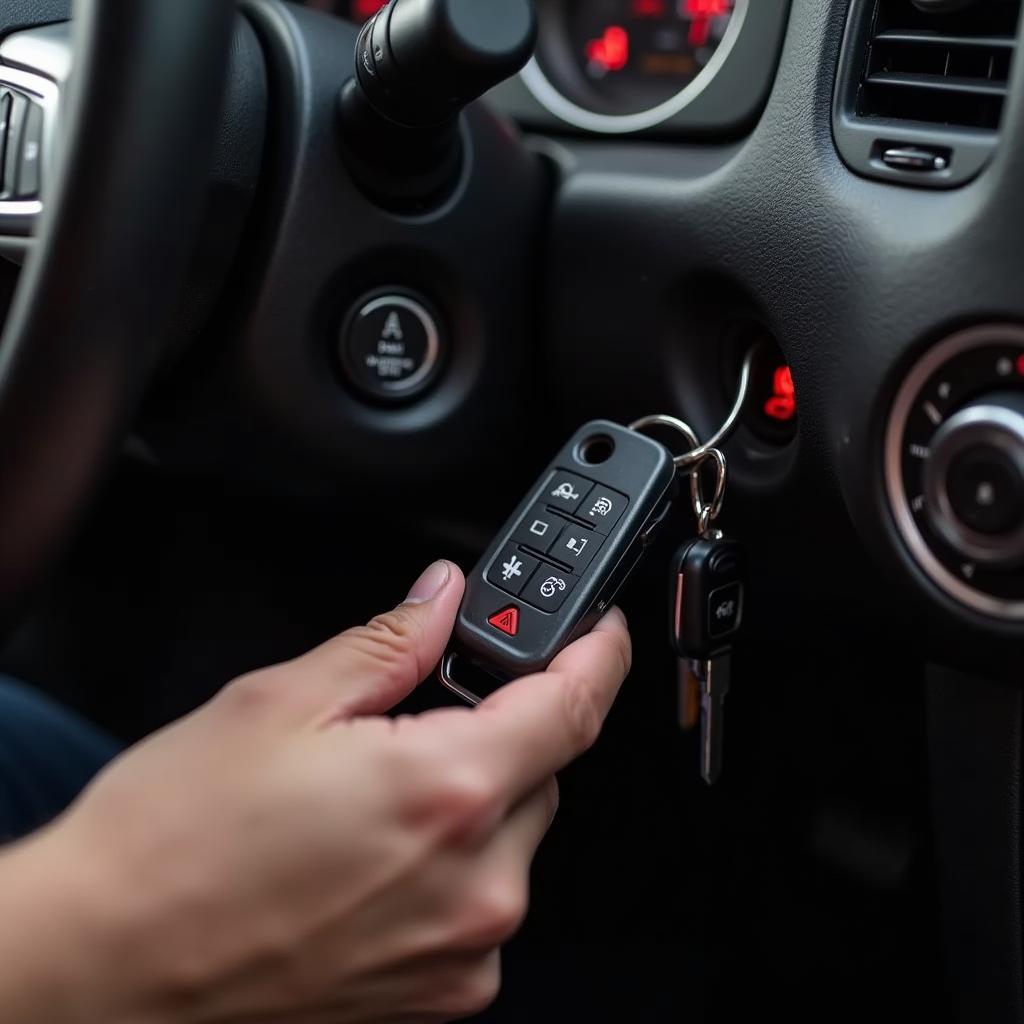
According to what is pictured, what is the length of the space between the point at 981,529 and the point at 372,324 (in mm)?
426

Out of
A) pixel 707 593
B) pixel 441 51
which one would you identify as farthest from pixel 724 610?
pixel 441 51

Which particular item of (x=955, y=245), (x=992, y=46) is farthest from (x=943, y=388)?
(x=992, y=46)

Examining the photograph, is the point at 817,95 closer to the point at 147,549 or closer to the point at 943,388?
the point at 943,388

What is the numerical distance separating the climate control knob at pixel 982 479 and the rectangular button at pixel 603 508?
16cm

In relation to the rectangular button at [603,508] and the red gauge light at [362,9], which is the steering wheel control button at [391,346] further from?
the red gauge light at [362,9]

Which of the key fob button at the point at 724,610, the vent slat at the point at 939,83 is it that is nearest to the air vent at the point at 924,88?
the vent slat at the point at 939,83

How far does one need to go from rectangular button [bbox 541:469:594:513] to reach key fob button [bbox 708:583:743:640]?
0.09 metres

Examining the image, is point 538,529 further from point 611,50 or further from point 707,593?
point 611,50

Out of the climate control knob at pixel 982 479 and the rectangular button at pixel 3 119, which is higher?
the rectangular button at pixel 3 119

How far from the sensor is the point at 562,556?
0.67 meters

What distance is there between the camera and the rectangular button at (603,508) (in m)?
0.68

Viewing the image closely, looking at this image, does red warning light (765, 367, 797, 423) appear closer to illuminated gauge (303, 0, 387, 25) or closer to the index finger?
the index finger

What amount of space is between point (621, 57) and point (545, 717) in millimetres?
596

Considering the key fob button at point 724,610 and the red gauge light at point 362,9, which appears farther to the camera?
the red gauge light at point 362,9
